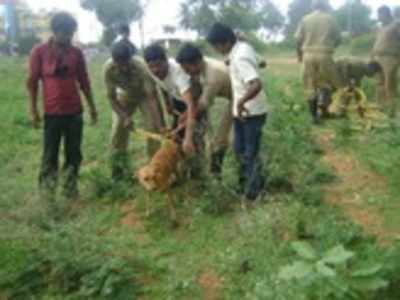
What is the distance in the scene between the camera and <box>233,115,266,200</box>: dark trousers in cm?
623

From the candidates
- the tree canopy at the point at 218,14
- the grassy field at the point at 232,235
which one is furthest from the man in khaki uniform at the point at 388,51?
the tree canopy at the point at 218,14

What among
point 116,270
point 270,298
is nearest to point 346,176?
point 116,270

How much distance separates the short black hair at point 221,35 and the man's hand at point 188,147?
824mm

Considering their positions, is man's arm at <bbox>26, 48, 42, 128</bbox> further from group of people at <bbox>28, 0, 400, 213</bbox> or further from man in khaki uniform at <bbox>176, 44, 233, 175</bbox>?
man in khaki uniform at <bbox>176, 44, 233, 175</bbox>

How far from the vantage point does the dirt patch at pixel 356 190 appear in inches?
229

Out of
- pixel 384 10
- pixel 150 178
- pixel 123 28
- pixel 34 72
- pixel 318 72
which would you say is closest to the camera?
pixel 150 178

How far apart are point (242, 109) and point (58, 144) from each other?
6.04ft

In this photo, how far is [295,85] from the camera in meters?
15.5

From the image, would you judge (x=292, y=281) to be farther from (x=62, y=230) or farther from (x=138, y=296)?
(x=62, y=230)

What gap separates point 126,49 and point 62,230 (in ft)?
6.23

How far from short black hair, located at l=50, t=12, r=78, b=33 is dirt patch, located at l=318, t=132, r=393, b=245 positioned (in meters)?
2.66

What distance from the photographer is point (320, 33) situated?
10.2m

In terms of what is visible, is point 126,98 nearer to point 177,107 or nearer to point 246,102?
point 177,107

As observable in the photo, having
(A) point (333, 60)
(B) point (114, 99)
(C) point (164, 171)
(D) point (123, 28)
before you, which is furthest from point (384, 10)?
(C) point (164, 171)
